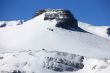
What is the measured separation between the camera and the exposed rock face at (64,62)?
16248 cm

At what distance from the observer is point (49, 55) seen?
16688 cm

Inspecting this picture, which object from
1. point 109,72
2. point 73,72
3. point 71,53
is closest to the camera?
point 109,72

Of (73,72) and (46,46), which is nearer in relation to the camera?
(73,72)

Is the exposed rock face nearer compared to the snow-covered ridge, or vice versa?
the snow-covered ridge

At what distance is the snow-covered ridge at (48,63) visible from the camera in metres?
158

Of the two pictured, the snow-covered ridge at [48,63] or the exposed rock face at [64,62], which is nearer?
the snow-covered ridge at [48,63]

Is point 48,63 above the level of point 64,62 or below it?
below

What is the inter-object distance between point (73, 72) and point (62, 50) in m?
23.7

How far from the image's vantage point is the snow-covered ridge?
158m

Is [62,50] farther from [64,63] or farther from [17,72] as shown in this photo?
[17,72]

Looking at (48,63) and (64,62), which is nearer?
(48,63)

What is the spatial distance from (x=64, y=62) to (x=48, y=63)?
24.5 ft

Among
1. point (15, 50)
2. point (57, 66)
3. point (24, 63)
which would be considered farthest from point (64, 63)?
point (15, 50)

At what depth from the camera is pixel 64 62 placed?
16650 centimetres
